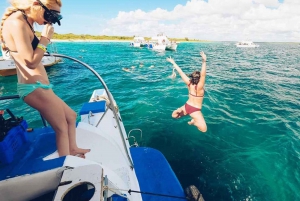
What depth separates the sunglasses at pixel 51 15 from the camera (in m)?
2.34

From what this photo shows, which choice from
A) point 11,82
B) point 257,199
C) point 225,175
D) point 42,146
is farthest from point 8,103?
point 257,199

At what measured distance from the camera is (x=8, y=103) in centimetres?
1172

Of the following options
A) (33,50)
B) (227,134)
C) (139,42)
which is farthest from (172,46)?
(33,50)

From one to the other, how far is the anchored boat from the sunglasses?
0.60 metres

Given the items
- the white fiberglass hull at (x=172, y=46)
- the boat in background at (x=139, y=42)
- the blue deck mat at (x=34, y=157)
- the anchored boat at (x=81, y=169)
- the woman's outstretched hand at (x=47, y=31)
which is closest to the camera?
the anchored boat at (x=81, y=169)

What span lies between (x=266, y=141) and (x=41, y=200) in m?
7.72

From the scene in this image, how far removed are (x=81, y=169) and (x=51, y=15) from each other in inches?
82.1

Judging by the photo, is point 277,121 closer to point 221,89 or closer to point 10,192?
point 221,89

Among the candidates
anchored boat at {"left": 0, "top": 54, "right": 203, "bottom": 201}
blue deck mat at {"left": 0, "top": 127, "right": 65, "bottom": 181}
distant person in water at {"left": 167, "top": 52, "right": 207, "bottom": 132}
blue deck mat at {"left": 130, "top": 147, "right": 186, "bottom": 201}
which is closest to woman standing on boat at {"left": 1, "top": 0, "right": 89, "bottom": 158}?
blue deck mat at {"left": 0, "top": 127, "right": 65, "bottom": 181}

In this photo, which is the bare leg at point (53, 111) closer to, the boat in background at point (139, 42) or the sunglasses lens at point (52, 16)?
the sunglasses lens at point (52, 16)

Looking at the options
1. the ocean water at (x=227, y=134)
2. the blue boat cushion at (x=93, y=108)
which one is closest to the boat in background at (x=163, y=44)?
the ocean water at (x=227, y=134)

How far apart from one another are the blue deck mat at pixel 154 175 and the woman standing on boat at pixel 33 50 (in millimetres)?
1628

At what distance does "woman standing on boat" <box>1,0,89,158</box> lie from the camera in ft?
7.29

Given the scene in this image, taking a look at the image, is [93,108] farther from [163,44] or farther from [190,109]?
[163,44]
